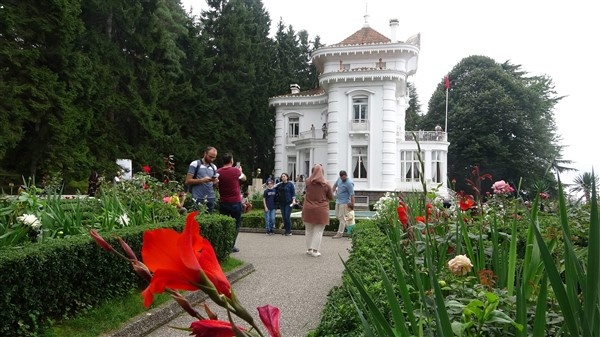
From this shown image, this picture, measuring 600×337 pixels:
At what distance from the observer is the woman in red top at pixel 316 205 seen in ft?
27.1

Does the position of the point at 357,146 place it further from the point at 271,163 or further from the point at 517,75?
the point at 517,75

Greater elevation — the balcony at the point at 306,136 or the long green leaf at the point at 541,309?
the balcony at the point at 306,136

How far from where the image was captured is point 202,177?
7785 millimetres

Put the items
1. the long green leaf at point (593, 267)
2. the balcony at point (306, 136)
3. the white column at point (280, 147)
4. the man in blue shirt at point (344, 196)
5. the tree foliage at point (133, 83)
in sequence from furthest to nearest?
the white column at point (280, 147), the balcony at point (306, 136), the tree foliage at point (133, 83), the man in blue shirt at point (344, 196), the long green leaf at point (593, 267)

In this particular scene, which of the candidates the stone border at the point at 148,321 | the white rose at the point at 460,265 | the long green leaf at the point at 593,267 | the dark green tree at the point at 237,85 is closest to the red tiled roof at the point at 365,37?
the dark green tree at the point at 237,85

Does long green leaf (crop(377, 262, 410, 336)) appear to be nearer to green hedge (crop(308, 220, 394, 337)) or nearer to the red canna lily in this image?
the red canna lily

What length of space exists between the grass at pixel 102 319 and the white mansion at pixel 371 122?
912 inches

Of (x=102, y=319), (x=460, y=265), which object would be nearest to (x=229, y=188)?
(x=102, y=319)

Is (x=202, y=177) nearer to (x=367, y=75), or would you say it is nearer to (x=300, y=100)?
(x=367, y=75)

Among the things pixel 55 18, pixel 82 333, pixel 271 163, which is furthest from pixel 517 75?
pixel 82 333

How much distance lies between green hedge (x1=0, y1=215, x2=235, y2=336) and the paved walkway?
723 millimetres

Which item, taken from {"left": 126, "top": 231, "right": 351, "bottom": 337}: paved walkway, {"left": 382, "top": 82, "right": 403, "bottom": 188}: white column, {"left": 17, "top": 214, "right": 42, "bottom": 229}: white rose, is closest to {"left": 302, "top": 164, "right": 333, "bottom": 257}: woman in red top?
{"left": 126, "top": 231, "right": 351, "bottom": 337}: paved walkway

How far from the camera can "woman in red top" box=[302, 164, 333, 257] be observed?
326 inches

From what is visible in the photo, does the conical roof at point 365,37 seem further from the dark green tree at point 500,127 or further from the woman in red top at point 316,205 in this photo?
the woman in red top at point 316,205
